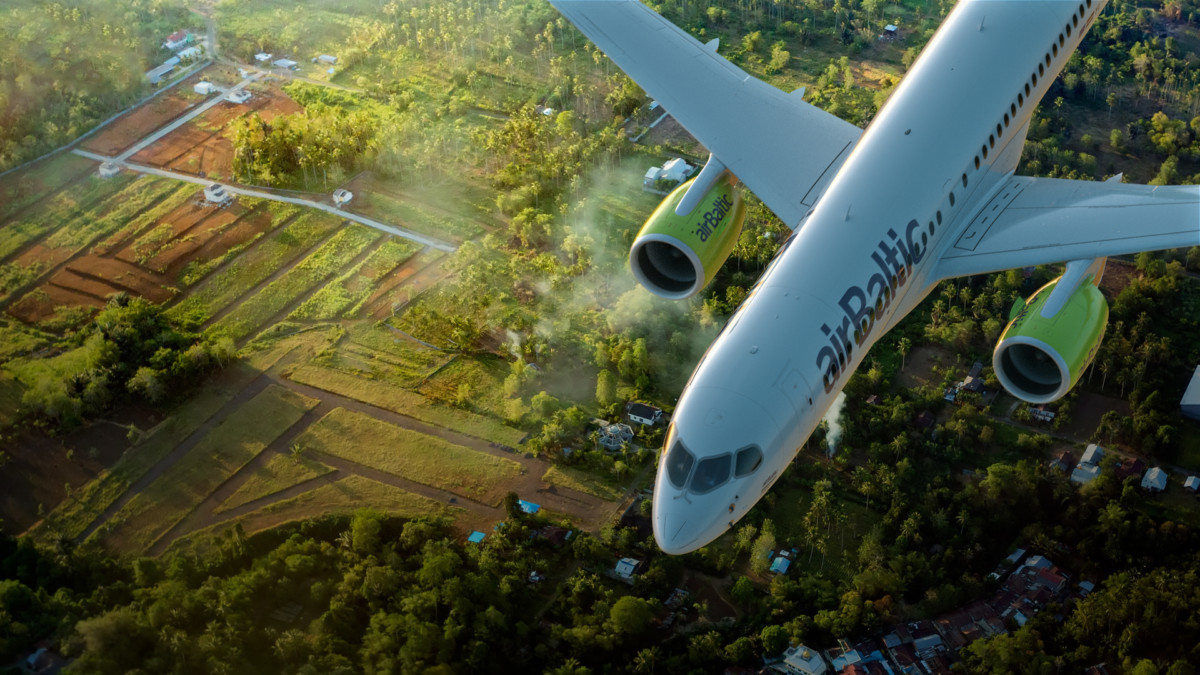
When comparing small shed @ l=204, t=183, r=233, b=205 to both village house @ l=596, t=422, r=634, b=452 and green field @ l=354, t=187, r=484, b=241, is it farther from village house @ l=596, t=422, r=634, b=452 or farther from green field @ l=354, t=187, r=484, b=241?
village house @ l=596, t=422, r=634, b=452

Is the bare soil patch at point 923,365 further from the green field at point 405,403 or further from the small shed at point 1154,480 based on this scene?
the green field at point 405,403

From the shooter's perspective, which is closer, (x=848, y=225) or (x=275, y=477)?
(x=848, y=225)

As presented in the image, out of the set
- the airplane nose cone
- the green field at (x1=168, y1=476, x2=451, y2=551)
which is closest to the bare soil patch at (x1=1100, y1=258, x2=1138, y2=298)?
the airplane nose cone

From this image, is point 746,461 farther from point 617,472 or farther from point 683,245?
point 617,472

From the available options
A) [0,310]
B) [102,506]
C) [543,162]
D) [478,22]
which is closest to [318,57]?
[478,22]

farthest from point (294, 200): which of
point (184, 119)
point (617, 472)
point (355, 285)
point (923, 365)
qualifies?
point (923, 365)

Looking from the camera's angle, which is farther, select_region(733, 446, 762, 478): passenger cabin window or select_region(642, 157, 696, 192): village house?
select_region(642, 157, 696, 192): village house

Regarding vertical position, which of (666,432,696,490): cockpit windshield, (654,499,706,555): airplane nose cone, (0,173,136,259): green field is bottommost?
(0,173,136,259): green field

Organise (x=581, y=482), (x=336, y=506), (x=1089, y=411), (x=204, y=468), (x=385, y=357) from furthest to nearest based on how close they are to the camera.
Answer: (x=385, y=357), (x=1089, y=411), (x=204, y=468), (x=581, y=482), (x=336, y=506)
